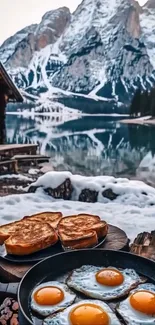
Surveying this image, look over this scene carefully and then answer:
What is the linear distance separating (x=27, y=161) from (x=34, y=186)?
798cm

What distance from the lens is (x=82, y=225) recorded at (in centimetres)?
353

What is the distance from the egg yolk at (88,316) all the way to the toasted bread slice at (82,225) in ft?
4.03

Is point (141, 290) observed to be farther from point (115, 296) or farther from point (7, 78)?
point (7, 78)

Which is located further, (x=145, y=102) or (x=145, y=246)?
(x=145, y=102)

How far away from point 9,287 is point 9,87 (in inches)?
464

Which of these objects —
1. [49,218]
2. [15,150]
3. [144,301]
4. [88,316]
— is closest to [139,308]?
[144,301]

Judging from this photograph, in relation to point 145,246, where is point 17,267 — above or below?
above

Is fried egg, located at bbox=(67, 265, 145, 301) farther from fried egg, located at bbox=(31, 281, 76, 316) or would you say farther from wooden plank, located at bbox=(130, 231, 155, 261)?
wooden plank, located at bbox=(130, 231, 155, 261)

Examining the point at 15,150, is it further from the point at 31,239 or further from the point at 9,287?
the point at 9,287

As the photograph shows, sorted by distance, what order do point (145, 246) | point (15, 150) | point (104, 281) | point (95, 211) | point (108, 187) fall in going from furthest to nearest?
point (15, 150) < point (108, 187) < point (95, 211) < point (145, 246) < point (104, 281)

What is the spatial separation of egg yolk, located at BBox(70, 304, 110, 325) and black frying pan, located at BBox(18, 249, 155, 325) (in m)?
0.42

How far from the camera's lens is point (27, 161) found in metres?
15.9

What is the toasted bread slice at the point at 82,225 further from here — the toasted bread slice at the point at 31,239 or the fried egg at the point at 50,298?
the fried egg at the point at 50,298

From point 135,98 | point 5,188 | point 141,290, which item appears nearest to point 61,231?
point 141,290
